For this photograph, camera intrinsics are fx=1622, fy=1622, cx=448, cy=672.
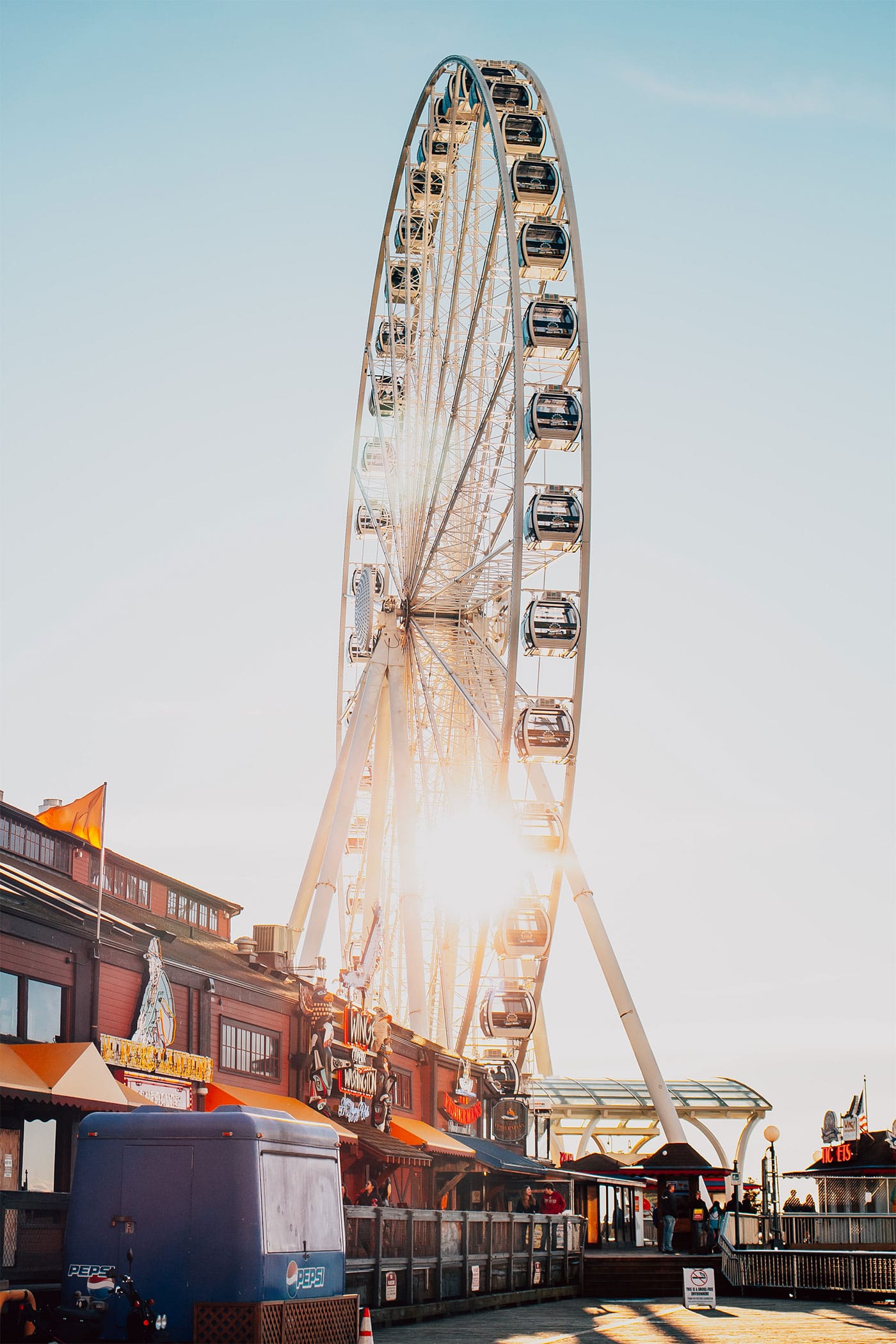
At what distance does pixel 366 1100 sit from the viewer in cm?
3575

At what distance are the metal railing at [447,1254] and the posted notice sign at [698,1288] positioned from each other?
11.3 ft

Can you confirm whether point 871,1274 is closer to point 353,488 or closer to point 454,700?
point 454,700

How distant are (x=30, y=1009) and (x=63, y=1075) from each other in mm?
1404

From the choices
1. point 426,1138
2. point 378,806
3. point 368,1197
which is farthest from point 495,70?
point 368,1197

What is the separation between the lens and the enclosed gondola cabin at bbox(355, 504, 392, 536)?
4788 cm

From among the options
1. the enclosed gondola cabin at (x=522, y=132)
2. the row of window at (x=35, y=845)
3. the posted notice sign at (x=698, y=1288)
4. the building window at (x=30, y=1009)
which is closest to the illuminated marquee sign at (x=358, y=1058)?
the row of window at (x=35, y=845)

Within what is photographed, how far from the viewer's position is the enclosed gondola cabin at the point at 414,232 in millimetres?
45000

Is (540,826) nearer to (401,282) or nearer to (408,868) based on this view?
(408,868)

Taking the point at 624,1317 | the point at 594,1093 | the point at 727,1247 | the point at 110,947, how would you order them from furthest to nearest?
the point at 594,1093, the point at 727,1247, the point at 624,1317, the point at 110,947

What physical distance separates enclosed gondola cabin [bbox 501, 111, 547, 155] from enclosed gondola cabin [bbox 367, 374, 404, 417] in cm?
806

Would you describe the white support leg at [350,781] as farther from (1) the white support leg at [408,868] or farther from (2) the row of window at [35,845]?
(2) the row of window at [35,845]

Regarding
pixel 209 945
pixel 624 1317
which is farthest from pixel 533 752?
pixel 624 1317

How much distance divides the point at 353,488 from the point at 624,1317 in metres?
28.9

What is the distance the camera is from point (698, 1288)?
28.7 meters
